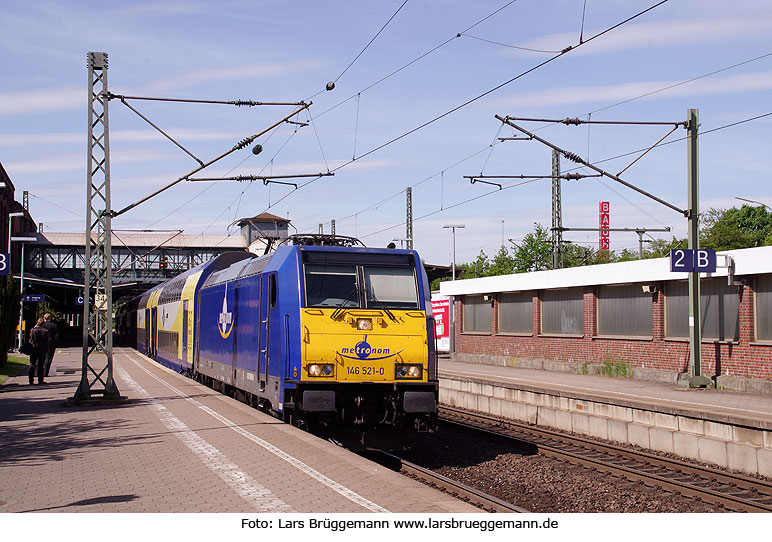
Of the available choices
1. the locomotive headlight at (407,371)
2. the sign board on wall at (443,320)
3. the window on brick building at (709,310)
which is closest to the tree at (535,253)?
the sign board on wall at (443,320)

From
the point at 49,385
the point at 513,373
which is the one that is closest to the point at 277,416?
the point at 49,385

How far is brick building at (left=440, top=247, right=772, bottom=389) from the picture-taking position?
2158cm

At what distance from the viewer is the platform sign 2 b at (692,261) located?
20.8m

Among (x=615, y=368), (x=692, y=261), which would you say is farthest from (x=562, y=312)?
(x=692, y=261)

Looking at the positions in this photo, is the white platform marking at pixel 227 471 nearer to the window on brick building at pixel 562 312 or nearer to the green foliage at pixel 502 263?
the window on brick building at pixel 562 312

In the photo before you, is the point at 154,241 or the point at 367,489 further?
the point at 154,241

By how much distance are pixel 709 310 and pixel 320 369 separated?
14.8 m

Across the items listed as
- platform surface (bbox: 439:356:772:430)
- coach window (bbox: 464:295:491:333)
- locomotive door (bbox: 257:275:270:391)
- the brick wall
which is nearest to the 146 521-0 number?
locomotive door (bbox: 257:275:270:391)

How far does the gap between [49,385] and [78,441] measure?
38.2ft

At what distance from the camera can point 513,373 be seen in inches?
1126

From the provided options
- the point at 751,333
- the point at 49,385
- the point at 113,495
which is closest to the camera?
the point at 113,495

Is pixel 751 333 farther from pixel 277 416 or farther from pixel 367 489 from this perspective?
pixel 367 489

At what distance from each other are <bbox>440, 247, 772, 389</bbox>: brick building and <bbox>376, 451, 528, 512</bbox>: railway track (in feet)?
38.2

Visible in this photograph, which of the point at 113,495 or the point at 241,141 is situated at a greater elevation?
the point at 241,141
